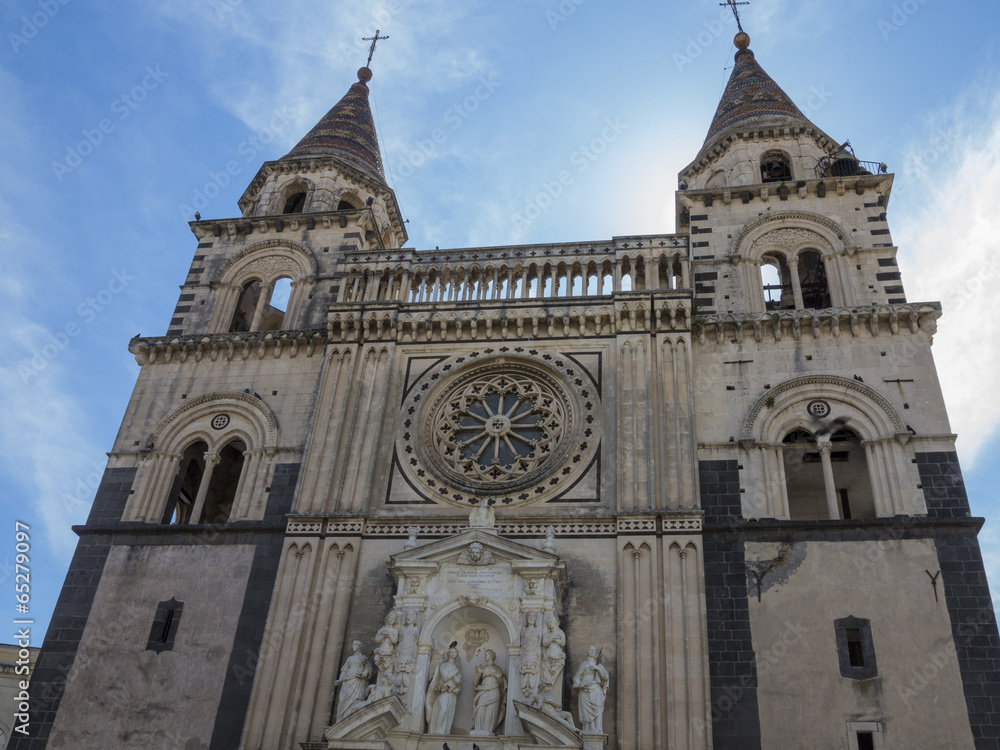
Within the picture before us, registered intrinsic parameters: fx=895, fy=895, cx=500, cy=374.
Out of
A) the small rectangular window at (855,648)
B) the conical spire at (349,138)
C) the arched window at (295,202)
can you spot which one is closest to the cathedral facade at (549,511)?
the small rectangular window at (855,648)

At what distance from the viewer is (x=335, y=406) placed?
69.4 ft

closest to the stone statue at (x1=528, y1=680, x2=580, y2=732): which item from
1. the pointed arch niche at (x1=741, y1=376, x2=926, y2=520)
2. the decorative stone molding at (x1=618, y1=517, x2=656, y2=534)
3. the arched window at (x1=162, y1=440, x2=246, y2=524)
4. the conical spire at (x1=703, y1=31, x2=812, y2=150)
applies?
the decorative stone molding at (x1=618, y1=517, x2=656, y2=534)

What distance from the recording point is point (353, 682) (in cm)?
1652

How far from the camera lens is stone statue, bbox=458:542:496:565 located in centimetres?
1753

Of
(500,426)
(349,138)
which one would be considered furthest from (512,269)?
(349,138)

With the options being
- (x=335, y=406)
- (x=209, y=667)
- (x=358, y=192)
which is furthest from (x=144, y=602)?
(x=358, y=192)

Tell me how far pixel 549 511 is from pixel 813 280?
11979 mm

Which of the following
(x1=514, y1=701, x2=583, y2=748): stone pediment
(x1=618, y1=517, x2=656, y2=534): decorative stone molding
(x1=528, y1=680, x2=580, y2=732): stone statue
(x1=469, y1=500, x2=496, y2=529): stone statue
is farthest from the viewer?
(x1=469, y1=500, x2=496, y2=529): stone statue

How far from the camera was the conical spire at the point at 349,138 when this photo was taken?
97.1 ft

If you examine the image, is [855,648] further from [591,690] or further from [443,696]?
[443,696]

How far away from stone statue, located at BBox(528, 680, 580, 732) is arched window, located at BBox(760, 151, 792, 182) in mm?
16903

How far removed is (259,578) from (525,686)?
645 centimetres

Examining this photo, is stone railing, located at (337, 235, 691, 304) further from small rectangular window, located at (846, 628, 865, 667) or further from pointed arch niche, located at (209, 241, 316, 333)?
small rectangular window, located at (846, 628, 865, 667)

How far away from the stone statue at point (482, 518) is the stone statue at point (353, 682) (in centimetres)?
327
